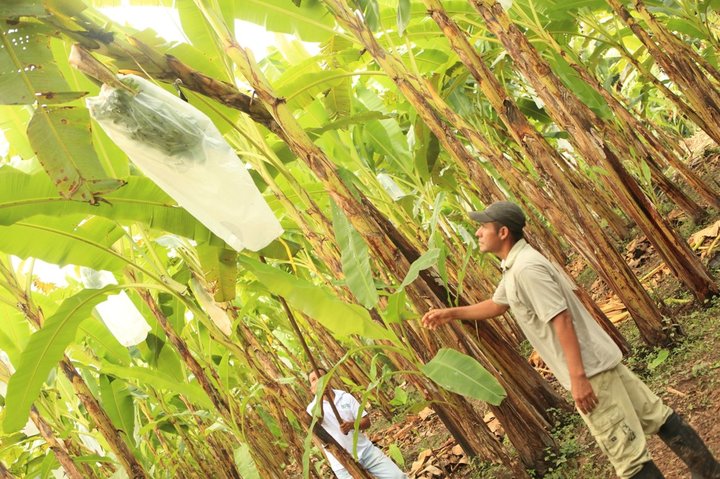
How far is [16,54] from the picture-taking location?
228 centimetres

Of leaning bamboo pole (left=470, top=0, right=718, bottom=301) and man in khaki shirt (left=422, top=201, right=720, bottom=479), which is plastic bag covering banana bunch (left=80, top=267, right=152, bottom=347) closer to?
man in khaki shirt (left=422, top=201, right=720, bottom=479)

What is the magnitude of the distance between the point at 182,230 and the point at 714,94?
326cm

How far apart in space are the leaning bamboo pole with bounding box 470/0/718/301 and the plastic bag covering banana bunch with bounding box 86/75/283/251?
1876 mm

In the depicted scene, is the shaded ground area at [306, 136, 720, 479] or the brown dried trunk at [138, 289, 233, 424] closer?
the shaded ground area at [306, 136, 720, 479]

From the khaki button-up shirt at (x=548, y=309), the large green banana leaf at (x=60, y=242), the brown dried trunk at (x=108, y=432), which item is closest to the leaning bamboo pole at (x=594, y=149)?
the khaki button-up shirt at (x=548, y=309)

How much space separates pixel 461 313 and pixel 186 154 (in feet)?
4.06

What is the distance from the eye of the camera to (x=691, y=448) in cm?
265

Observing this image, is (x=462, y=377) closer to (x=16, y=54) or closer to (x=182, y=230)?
(x=182, y=230)

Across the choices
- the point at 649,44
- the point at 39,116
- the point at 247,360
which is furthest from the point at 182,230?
the point at 649,44

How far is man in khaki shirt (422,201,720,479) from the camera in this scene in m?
2.55

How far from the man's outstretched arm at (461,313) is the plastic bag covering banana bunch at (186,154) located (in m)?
0.82

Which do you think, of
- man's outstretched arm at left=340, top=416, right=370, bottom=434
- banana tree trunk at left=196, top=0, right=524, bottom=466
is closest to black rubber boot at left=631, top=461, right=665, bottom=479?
banana tree trunk at left=196, top=0, right=524, bottom=466

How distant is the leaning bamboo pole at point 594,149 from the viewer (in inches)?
140

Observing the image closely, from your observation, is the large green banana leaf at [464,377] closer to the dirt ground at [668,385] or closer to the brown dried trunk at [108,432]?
the dirt ground at [668,385]
